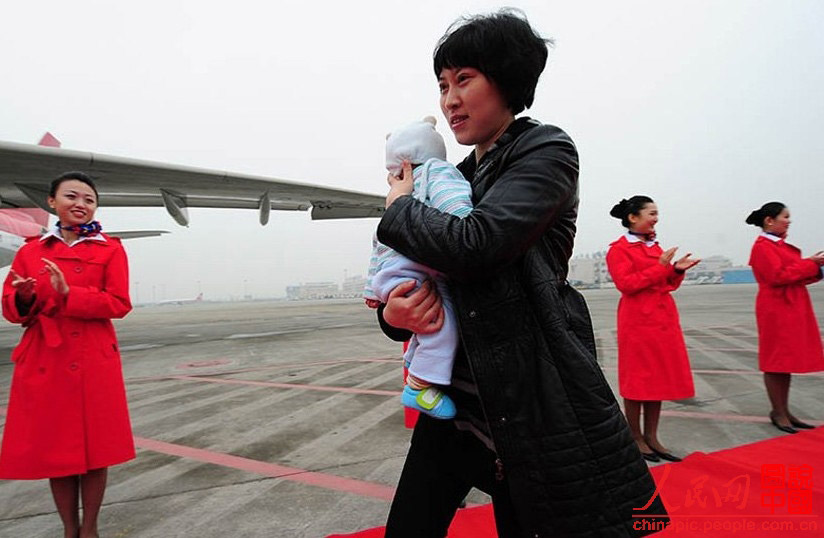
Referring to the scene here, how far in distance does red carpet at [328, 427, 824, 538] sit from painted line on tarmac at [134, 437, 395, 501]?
53 cm

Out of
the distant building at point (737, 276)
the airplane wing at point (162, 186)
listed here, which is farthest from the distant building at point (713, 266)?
the airplane wing at point (162, 186)

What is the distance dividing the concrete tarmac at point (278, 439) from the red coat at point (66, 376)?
1.88 feet

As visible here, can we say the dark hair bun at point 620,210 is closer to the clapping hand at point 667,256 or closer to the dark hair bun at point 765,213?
the clapping hand at point 667,256

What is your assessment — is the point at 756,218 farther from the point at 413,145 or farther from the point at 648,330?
the point at 413,145

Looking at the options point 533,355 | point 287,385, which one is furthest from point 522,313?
point 287,385

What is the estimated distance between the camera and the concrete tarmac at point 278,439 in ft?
8.23

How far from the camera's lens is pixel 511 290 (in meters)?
0.98

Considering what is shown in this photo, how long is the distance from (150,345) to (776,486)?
11787mm

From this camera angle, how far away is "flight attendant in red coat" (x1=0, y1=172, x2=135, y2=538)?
6.93ft

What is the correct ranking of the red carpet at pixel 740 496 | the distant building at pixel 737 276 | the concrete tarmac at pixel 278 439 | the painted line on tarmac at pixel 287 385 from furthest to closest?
1. the distant building at pixel 737 276
2. the painted line on tarmac at pixel 287 385
3. the concrete tarmac at pixel 278 439
4. the red carpet at pixel 740 496

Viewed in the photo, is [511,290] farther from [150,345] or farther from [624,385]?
[150,345]

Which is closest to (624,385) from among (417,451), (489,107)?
(417,451)

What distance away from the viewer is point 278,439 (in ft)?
12.4

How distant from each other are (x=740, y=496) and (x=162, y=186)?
1189 centimetres
